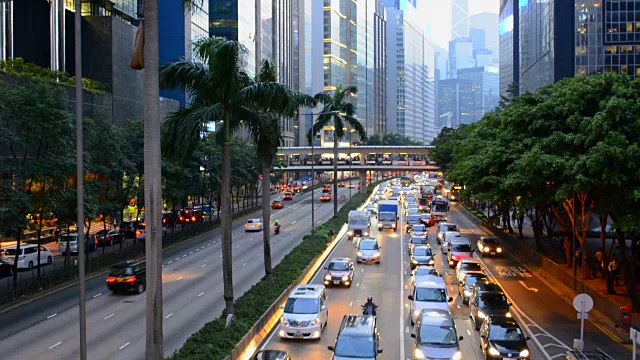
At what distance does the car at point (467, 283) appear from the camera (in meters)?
28.8

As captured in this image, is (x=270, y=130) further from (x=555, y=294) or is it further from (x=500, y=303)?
(x=555, y=294)

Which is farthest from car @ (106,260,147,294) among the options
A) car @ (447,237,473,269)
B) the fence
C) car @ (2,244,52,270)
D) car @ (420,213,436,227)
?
car @ (420,213,436,227)

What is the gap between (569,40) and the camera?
3693 inches

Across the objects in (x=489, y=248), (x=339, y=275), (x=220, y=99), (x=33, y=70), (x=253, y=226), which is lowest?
(x=489, y=248)

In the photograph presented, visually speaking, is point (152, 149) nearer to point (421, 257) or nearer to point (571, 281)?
point (421, 257)

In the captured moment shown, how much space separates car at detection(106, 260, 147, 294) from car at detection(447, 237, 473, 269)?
1836cm

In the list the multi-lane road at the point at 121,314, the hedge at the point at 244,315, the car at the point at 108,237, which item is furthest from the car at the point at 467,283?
the car at the point at 108,237

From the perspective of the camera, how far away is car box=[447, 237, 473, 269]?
3975 centimetres

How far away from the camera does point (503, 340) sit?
19.6m

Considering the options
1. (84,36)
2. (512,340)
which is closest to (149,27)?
(512,340)

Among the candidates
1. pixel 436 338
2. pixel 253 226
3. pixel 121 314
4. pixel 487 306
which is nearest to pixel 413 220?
pixel 253 226

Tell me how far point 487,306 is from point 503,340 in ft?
15.7

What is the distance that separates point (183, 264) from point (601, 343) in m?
25.8

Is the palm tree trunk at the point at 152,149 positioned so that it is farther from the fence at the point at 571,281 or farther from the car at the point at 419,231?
the car at the point at 419,231
